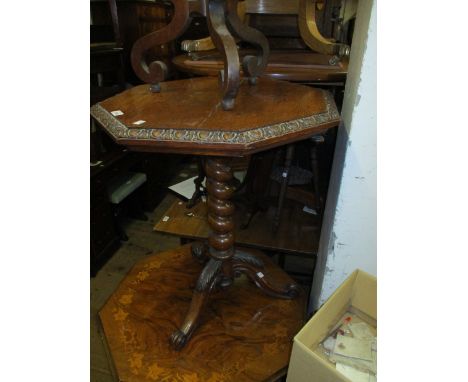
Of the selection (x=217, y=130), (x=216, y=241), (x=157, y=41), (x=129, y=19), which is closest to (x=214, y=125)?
(x=217, y=130)

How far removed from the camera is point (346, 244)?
89 centimetres

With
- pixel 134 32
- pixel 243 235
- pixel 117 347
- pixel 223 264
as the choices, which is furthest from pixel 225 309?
pixel 134 32

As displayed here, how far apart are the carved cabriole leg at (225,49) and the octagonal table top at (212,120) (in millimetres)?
33

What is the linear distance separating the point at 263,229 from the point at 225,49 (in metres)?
0.91

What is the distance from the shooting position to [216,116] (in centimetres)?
63

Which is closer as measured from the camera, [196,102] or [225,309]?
[196,102]

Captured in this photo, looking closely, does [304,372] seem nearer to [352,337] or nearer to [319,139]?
[352,337]

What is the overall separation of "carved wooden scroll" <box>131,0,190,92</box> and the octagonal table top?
4cm

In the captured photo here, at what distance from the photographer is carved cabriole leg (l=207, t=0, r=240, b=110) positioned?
0.63m

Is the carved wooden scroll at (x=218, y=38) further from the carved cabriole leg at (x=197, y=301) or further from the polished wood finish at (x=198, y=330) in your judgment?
the polished wood finish at (x=198, y=330)

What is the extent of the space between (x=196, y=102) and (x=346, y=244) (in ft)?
1.69

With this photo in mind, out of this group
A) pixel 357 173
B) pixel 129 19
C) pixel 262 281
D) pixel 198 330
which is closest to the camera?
pixel 357 173

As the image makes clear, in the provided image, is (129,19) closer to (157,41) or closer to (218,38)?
(157,41)

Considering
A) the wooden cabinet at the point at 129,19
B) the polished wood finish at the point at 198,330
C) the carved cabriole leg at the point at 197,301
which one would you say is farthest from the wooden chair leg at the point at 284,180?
the wooden cabinet at the point at 129,19
